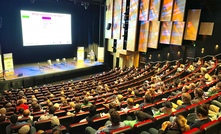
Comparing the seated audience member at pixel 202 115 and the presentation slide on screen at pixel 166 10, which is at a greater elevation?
the presentation slide on screen at pixel 166 10

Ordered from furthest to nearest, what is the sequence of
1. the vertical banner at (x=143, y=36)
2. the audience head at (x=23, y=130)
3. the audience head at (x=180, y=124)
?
the vertical banner at (x=143, y=36), the audience head at (x=23, y=130), the audience head at (x=180, y=124)

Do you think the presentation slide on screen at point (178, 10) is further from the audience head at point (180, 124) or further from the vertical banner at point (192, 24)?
the audience head at point (180, 124)

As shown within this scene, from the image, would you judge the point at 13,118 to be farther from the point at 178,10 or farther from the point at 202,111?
the point at 178,10

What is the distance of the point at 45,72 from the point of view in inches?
468

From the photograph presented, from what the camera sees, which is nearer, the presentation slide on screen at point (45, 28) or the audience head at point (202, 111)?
the audience head at point (202, 111)

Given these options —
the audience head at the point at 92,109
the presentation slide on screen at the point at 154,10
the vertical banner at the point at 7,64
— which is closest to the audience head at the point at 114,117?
the audience head at the point at 92,109

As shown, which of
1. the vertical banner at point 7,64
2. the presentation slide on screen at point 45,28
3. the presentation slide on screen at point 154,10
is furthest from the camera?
the presentation slide on screen at point 45,28

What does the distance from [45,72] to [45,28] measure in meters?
3.64

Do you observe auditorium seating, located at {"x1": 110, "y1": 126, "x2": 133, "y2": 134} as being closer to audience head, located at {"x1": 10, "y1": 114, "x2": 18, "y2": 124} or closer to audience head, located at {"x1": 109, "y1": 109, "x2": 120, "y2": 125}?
audience head, located at {"x1": 109, "y1": 109, "x2": 120, "y2": 125}

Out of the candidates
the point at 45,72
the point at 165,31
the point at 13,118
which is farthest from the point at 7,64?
the point at 165,31

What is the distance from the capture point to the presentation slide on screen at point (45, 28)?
505 inches

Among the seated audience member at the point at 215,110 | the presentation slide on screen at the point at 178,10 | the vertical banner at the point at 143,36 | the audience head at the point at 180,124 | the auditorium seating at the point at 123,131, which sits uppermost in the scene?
the presentation slide on screen at the point at 178,10

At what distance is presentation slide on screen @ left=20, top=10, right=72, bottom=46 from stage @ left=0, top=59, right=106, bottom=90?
1744 mm

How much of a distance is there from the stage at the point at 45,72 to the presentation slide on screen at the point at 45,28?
1.74 metres
